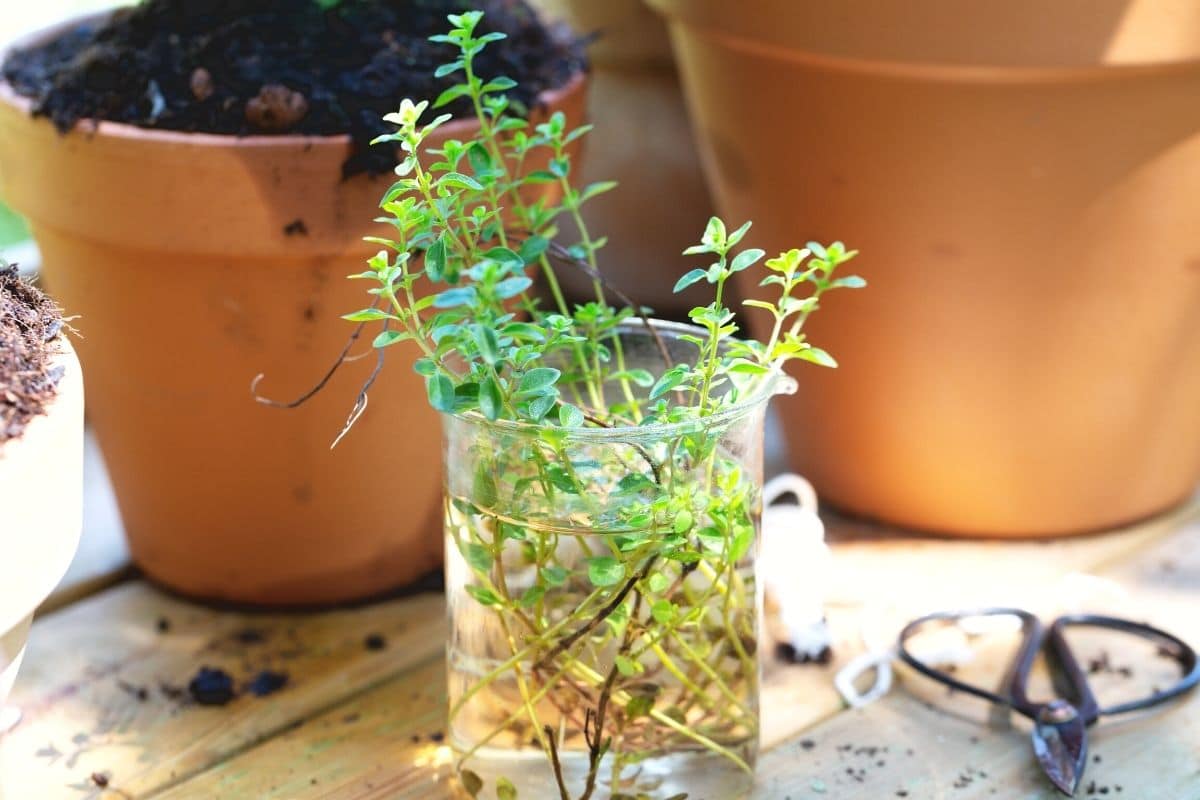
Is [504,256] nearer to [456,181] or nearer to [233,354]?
[456,181]

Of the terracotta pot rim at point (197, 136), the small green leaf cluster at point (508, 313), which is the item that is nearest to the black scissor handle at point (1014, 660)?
the small green leaf cluster at point (508, 313)

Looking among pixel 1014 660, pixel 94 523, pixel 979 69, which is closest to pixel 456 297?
pixel 979 69

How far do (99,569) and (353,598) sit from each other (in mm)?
220

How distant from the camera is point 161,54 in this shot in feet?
3.20

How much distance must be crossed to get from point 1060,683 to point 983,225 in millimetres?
320

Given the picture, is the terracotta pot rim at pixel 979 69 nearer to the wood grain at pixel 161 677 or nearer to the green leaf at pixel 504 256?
the green leaf at pixel 504 256

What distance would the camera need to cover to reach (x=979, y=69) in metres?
0.92

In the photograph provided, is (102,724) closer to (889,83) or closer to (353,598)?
(353,598)

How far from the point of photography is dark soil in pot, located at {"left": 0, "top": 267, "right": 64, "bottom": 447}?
2.05 feet

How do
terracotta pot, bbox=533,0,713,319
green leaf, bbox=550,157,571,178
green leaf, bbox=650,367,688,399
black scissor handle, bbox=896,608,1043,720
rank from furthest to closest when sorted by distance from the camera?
1. terracotta pot, bbox=533,0,713,319
2. black scissor handle, bbox=896,608,1043,720
3. green leaf, bbox=550,157,571,178
4. green leaf, bbox=650,367,688,399

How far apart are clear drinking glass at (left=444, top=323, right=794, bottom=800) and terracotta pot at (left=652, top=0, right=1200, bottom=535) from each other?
225mm

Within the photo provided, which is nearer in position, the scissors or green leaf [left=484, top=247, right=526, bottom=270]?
green leaf [left=484, top=247, right=526, bottom=270]

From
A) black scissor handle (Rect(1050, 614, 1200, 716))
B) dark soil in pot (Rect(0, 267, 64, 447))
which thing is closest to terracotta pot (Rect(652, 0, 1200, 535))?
black scissor handle (Rect(1050, 614, 1200, 716))

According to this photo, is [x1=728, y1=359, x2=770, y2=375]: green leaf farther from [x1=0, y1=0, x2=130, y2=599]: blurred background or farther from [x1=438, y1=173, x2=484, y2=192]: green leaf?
[x1=0, y1=0, x2=130, y2=599]: blurred background
